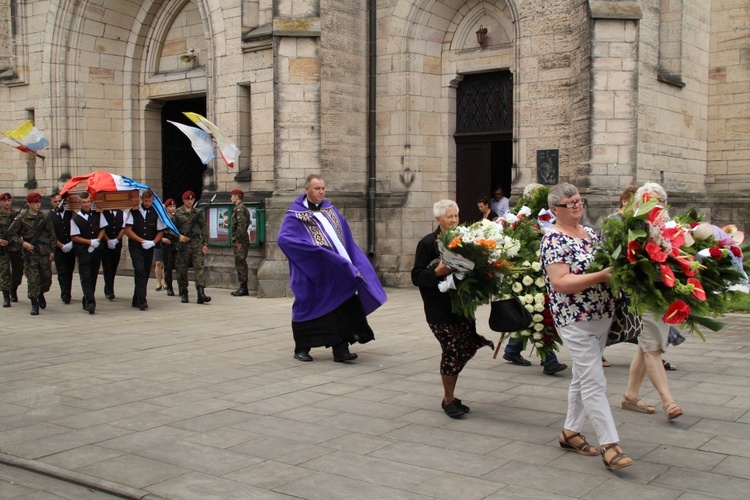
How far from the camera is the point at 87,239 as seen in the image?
1348cm

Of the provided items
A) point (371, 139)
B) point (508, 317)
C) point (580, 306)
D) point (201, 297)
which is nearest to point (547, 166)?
point (371, 139)

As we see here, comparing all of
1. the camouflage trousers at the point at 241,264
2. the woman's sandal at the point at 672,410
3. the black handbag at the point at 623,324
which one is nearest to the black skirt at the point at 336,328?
the black handbag at the point at 623,324

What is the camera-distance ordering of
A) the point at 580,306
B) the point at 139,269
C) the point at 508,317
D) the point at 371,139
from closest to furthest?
the point at 580,306, the point at 508,317, the point at 139,269, the point at 371,139

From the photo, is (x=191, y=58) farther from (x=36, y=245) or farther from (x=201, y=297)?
(x=36, y=245)

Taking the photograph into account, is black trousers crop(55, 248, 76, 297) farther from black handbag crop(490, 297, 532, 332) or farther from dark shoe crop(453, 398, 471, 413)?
black handbag crop(490, 297, 532, 332)

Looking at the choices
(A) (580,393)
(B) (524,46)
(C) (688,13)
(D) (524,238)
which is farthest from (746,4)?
(A) (580,393)

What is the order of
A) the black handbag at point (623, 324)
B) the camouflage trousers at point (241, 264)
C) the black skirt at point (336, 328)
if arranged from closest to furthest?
the black handbag at point (623, 324), the black skirt at point (336, 328), the camouflage trousers at point (241, 264)

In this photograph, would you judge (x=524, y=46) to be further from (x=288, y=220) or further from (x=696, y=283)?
(x=696, y=283)

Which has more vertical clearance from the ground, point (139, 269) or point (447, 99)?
point (447, 99)

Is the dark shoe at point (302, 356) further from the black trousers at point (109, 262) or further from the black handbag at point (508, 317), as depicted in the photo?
the black trousers at point (109, 262)

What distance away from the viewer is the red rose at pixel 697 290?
5.08 m

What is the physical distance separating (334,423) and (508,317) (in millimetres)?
1539

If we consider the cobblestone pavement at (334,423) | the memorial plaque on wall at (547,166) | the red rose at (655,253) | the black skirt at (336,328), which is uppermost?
the memorial plaque on wall at (547,166)

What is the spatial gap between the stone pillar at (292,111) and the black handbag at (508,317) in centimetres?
865
